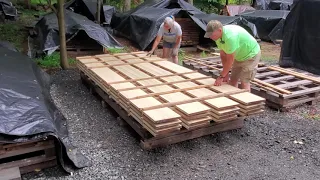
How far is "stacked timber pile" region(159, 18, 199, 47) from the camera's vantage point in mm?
11320

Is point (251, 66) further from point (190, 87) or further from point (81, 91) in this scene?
point (81, 91)

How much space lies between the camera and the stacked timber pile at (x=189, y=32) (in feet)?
37.1

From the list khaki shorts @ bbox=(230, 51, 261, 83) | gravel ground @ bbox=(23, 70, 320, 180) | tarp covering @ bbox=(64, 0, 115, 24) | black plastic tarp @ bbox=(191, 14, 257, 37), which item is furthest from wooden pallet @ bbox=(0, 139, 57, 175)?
tarp covering @ bbox=(64, 0, 115, 24)

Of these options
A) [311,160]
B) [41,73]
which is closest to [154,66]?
[41,73]

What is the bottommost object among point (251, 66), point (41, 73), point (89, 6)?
point (41, 73)

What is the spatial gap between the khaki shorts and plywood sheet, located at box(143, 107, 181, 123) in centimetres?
192

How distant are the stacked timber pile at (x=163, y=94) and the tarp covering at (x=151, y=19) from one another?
419 centimetres

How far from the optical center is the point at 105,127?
498 cm

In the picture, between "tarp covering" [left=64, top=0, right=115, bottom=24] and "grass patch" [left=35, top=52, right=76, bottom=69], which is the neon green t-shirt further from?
"tarp covering" [left=64, top=0, right=115, bottom=24]

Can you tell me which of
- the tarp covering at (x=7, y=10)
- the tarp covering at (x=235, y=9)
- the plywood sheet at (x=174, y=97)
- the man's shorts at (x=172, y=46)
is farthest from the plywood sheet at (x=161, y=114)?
the tarp covering at (x=7, y=10)

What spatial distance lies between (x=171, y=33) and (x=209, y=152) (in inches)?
149

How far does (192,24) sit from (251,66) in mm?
6682

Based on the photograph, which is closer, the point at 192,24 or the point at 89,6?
the point at 192,24

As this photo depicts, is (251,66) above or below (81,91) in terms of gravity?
above
